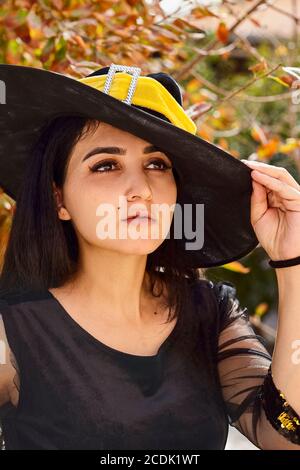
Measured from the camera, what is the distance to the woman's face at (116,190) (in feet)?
5.57

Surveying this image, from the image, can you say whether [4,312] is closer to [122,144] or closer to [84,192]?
[84,192]

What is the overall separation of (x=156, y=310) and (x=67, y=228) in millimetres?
293

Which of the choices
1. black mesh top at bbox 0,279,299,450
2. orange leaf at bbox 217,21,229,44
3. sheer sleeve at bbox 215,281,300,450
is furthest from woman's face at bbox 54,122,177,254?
orange leaf at bbox 217,21,229,44

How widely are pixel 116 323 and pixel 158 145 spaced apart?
41cm

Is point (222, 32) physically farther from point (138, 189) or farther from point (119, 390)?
point (119, 390)

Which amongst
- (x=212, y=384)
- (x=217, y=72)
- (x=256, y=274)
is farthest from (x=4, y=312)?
(x=217, y=72)

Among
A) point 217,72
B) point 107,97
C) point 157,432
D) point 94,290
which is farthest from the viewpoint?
point 217,72

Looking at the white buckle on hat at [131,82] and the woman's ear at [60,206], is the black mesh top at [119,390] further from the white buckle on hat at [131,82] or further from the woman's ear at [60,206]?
the white buckle on hat at [131,82]

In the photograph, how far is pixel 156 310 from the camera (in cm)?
195

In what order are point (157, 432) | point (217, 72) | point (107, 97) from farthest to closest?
point (217, 72), point (157, 432), point (107, 97)

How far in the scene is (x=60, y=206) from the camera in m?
1.86

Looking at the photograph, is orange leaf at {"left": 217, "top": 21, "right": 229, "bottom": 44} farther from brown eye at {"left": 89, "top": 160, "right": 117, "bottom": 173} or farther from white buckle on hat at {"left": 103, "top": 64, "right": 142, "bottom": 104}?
brown eye at {"left": 89, "top": 160, "right": 117, "bottom": 173}

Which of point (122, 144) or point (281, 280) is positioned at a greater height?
point (122, 144)

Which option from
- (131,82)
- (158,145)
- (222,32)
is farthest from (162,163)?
(222,32)
